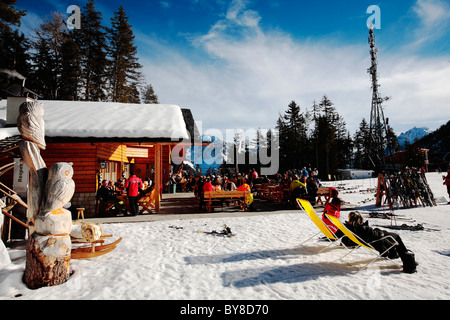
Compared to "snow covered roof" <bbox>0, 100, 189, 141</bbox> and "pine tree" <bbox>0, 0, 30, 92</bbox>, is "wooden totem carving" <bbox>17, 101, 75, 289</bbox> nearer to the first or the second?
"snow covered roof" <bbox>0, 100, 189, 141</bbox>

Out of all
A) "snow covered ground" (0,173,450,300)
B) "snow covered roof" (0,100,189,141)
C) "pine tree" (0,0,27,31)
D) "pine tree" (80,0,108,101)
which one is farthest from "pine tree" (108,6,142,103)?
"snow covered ground" (0,173,450,300)

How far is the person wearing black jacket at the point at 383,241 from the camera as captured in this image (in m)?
3.69

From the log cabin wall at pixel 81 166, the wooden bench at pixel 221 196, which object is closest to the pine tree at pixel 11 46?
the log cabin wall at pixel 81 166

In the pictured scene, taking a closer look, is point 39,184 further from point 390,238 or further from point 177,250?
point 390,238

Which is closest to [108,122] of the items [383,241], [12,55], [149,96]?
[383,241]

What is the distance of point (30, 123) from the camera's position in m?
3.29

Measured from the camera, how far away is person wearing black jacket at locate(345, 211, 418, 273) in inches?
145

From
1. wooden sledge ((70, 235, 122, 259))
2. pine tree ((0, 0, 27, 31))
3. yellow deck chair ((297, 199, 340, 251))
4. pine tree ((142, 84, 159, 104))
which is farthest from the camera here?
pine tree ((142, 84, 159, 104))

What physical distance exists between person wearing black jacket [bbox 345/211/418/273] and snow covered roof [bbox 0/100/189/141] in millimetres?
6126

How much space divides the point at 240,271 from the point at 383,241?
257cm

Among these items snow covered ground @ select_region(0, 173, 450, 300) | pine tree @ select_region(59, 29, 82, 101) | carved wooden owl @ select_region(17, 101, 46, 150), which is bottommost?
snow covered ground @ select_region(0, 173, 450, 300)

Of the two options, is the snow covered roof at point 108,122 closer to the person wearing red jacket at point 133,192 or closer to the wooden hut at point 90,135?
the wooden hut at point 90,135

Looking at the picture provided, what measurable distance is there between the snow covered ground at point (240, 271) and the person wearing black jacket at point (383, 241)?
0.18m

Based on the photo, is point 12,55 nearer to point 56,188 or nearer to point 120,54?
point 120,54
